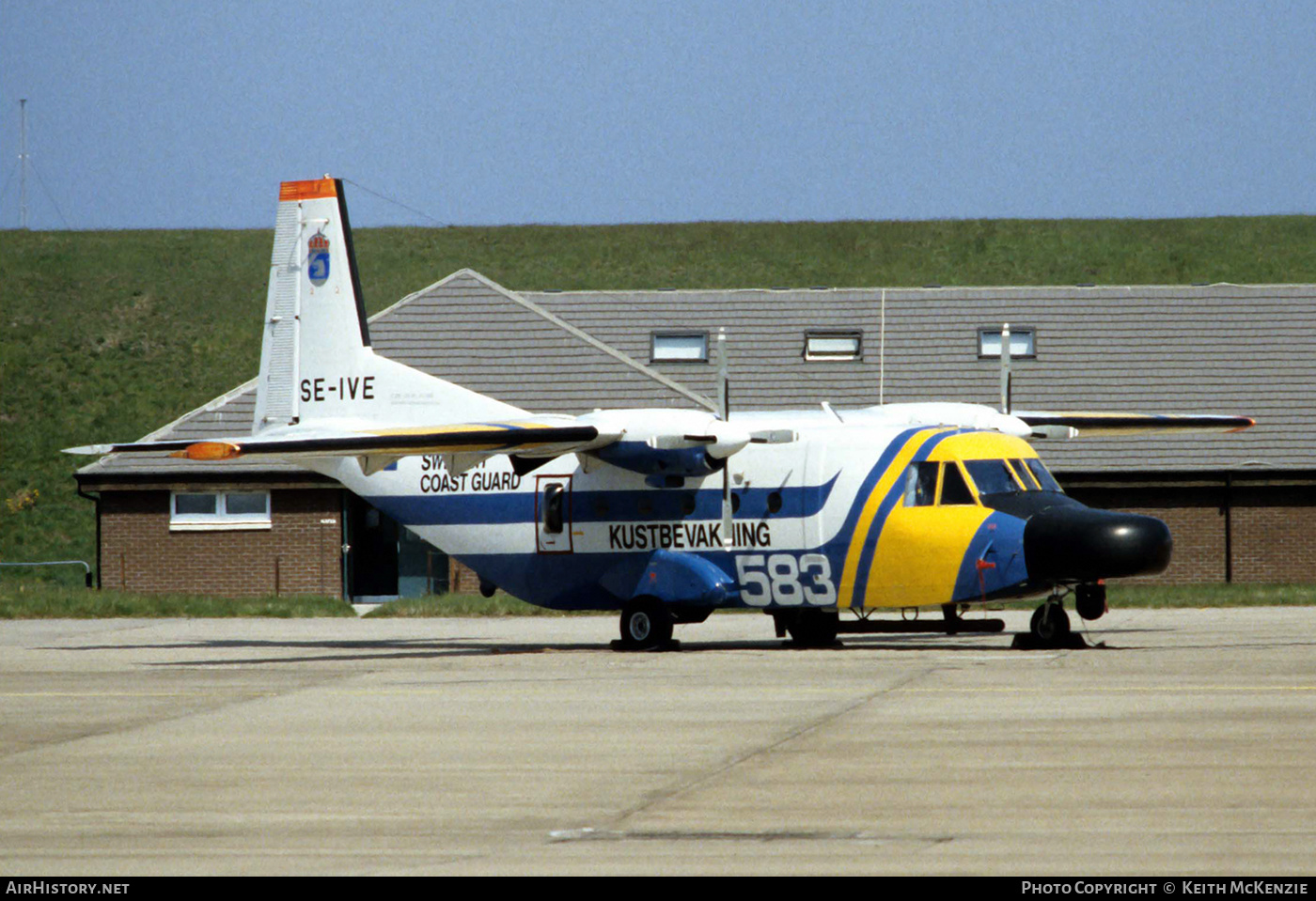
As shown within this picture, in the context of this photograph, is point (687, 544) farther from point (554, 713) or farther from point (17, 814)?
point (17, 814)

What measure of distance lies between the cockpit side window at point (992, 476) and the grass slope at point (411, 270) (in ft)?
130

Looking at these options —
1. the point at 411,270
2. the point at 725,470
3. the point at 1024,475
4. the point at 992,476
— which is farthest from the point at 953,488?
the point at 411,270

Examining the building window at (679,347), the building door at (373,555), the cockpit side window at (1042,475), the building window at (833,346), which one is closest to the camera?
the cockpit side window at (1042,475)

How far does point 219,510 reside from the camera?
3656 cm

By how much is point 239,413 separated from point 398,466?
1379 centimetres

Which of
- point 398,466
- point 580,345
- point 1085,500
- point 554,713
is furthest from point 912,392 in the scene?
point 554,713

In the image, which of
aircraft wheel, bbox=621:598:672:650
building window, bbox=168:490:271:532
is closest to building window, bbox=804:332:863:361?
building window, bbox=168:490:271:532

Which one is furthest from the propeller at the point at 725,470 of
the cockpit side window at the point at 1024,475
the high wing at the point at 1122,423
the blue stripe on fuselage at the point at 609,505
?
the high wing at the point at 1122,423

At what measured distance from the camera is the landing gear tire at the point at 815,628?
22766mm

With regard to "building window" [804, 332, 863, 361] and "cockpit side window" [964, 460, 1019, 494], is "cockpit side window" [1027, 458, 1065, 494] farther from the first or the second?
"building window" [804, 332, 863, 361]

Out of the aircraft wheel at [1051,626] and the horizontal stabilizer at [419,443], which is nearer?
the aircraft wheel at [1051,626]

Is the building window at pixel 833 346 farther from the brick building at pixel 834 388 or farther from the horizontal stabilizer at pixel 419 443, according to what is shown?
the horizontal stabilizer at pixel 419 443

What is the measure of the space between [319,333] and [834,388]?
16572mm

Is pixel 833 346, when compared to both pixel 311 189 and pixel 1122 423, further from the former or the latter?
pixel 311 189
